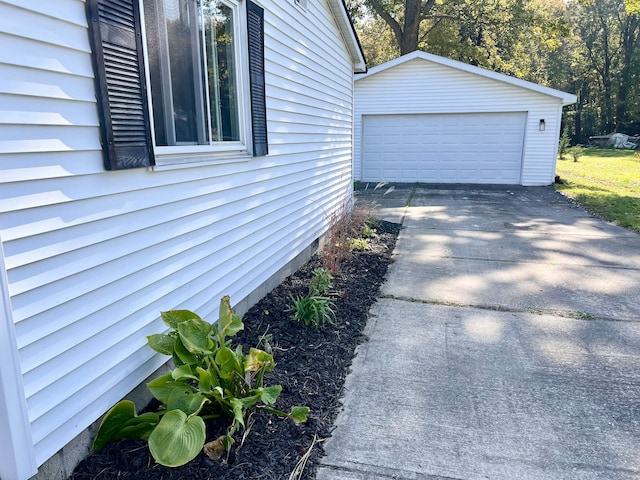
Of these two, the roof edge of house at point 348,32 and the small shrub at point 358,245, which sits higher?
the roof edge of house at point 348,32

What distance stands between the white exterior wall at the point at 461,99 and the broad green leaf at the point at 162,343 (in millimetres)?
12202

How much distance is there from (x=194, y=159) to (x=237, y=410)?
5.57 ft

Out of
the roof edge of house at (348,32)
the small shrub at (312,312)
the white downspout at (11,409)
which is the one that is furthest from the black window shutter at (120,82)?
the roof edge of house at (348,32)

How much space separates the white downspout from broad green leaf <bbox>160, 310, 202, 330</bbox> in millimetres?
826

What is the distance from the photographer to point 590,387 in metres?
3.01

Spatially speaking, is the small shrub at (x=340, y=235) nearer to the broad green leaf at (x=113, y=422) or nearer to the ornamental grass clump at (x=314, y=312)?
the ornamental grass clump at (x=314, y=312)

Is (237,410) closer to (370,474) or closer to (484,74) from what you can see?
(370,474)

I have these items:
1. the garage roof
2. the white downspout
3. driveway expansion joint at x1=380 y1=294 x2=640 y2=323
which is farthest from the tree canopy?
the white downspout

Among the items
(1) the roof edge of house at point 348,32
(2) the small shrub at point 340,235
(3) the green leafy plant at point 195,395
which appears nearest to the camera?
(3) the green leafy plant at point 195,395

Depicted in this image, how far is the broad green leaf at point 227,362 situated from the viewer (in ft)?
7.89

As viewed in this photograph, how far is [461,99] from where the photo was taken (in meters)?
13.0

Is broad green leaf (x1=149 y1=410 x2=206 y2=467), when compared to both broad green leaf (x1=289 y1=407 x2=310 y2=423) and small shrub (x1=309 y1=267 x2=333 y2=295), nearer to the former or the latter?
broad green leaf (x1=289 y1=407 x2=310 y2=423)

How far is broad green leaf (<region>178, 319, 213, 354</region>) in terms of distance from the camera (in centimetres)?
242

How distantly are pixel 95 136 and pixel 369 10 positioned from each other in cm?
2103
